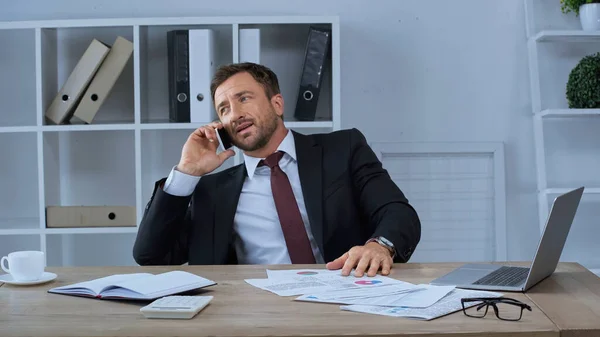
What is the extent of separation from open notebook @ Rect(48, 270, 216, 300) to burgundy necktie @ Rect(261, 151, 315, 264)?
1.94ft

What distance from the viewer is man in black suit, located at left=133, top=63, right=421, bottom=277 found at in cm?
204

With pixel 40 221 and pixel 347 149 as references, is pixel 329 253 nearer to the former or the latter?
pixel 347 149

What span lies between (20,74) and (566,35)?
236 cm

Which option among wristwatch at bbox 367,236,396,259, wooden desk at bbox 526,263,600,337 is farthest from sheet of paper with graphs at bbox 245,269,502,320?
wristwatch at bbox 367,236,396,259

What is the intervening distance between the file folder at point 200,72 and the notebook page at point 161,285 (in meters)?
1.47

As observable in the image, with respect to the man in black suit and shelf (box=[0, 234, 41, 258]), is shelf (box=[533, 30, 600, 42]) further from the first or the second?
shelf (box=[0, 234, 41, 258])

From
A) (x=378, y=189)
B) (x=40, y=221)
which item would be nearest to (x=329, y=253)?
(x=378, y=189)

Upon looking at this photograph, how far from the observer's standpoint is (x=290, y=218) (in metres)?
2.12

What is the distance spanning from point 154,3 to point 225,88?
1077 mm

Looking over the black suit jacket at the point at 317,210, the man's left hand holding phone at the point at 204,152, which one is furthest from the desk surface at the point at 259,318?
the man's left hand holding phone at the point at 204,152

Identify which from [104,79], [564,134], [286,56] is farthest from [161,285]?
[564,134]

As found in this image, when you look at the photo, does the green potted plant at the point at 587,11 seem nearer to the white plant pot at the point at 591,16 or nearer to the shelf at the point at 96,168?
the white plant pot at the point at 591,16

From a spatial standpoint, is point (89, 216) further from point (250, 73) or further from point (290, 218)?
point (290, 218)

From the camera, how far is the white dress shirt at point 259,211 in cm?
206
